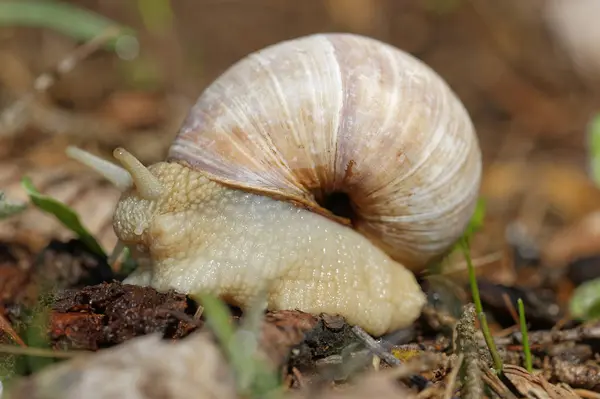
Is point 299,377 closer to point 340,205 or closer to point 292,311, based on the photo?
point 292,311

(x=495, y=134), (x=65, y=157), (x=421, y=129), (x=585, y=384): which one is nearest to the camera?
(x=585, y=384)

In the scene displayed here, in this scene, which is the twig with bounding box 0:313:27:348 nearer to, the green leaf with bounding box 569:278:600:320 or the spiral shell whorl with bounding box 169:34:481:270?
the spiral shell whorl with bounding box 169:34:481:270

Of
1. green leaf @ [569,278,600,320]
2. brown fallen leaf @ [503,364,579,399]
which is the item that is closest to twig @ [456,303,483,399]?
brown fallen leaf @ [503,364,579,399]

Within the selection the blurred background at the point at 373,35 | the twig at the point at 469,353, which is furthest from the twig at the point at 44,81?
the twig at the point at 469,353

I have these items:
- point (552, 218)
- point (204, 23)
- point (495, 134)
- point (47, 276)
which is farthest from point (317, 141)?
point (204, 23)

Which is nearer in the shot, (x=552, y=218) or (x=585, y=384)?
(x=585, y=384)

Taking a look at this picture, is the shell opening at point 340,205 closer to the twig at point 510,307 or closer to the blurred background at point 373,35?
the twig at point 510,307

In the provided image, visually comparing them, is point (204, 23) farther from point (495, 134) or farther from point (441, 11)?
point (495, 134)

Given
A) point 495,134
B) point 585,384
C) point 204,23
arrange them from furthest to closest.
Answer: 1. point 204,23
2. point 495,134
3. point 585,384
